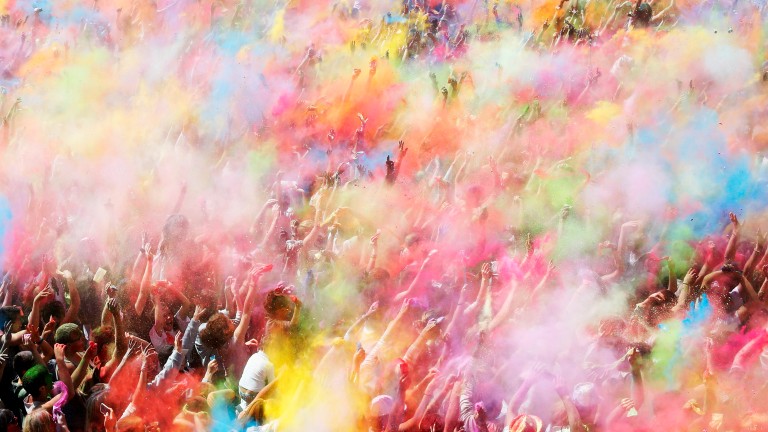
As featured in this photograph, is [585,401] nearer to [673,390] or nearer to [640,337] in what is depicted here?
[673,390]

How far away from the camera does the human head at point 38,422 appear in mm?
2652

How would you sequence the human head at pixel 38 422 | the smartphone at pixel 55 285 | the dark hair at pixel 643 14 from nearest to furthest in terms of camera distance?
the human head at pixel 38 422 → the smartphone at pixel 55 285 → the dark hair at pixel 643 14

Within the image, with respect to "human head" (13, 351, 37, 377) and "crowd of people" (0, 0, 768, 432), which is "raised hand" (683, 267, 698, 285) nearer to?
"crowd of people" (0, 0, 768, 432)

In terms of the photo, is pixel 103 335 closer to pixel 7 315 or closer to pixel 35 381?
pixel 35 381

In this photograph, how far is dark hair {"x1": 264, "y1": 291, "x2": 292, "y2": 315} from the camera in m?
3.60

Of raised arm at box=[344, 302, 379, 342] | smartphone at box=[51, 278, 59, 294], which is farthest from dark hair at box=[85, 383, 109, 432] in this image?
raised arm at box=[344, 302, 379, 342]

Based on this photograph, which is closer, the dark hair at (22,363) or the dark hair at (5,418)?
the dark hair at (5,418)

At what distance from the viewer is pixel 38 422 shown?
2.66 meters

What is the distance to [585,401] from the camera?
124 inches

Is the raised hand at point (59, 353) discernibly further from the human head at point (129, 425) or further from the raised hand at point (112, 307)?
the human head at point (129, 425)

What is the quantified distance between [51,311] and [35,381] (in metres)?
0.70

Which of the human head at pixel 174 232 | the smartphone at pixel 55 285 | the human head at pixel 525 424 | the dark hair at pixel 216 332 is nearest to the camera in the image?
the human head at pixel 525 424

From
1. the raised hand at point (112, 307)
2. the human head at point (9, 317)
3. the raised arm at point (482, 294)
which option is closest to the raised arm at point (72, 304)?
the human head at point (9, 317)

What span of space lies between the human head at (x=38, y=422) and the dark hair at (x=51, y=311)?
0.99 m
